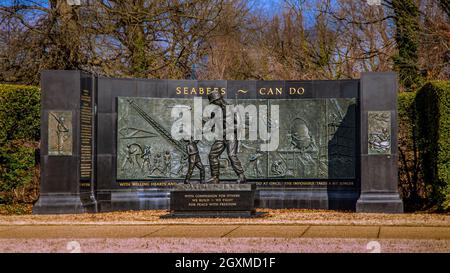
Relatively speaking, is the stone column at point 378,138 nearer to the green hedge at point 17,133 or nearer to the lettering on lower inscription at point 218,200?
the lettering on lower inscription at point 218,200

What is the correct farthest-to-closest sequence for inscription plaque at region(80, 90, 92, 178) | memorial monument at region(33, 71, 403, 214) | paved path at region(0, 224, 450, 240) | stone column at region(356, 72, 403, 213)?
memorial monument at region(33, 71, 403, 214), inscription plaque at region(80, 90, 92, 178), stone column at region(356, 72, 403, 213), paved path at region(0, 224, 450, 240)

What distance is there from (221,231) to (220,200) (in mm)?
3647

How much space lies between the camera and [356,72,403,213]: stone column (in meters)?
20.5

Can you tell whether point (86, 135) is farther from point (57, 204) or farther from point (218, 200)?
point (218, 200)

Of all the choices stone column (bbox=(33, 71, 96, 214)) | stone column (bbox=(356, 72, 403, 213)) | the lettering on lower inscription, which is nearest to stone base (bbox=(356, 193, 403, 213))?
stone column (bbox=(356, 72, 403, 213))

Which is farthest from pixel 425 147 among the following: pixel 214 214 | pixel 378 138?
pixel 214 214

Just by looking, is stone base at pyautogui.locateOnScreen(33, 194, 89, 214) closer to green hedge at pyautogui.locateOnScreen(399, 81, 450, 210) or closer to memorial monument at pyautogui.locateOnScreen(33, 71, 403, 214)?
memorial monument at pyautogui.locateOnScreen(33, 71, 403, 214)

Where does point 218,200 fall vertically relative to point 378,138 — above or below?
below

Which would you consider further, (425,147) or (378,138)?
(425,147)

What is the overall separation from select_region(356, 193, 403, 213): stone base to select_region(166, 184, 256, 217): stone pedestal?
3.29 metres

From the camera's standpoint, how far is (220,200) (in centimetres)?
1902

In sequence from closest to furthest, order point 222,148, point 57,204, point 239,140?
point 222,148 < point 57,204 < point 239,140

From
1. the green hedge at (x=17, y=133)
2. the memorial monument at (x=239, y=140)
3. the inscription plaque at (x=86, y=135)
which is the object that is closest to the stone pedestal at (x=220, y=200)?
the memorial monument at (x=239, y=140)

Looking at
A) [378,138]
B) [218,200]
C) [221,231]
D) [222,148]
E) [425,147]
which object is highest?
[378,138]
